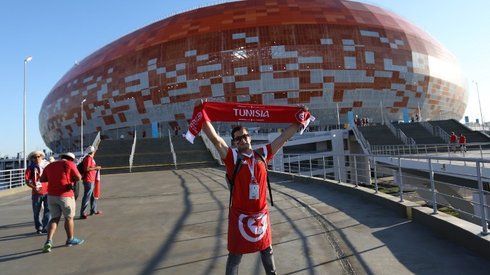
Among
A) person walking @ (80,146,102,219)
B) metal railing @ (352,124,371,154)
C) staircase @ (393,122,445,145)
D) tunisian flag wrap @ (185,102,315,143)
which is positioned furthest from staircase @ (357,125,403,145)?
tunisian flag wrap @ (185,102,315,143)

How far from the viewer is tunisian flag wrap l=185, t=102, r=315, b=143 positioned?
3.20m

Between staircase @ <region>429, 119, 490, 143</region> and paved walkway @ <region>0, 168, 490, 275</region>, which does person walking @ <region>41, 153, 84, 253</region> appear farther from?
staircase @ <region>429, 119, 490, 143</region>

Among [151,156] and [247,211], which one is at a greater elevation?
[151,156]

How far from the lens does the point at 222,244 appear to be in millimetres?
4867

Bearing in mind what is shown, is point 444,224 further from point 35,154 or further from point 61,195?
point 35,154

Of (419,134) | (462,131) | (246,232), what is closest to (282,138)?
(246,232)

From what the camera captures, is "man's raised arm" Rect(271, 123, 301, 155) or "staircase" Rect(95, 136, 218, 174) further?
"staircase" Rect(95, 136, 218, 174)

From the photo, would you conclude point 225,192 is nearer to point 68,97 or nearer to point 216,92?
point 216,92

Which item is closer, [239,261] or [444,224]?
[239,261]

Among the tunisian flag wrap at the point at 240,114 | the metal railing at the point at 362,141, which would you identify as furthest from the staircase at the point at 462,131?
the tunisian flag wrap at the point at 240,114

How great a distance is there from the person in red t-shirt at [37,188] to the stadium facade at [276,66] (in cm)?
3466

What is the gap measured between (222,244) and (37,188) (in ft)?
12.3

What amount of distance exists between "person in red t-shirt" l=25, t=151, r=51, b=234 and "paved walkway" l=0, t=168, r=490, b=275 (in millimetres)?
229

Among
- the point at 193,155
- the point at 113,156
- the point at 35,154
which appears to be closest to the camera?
the point at 35,154
